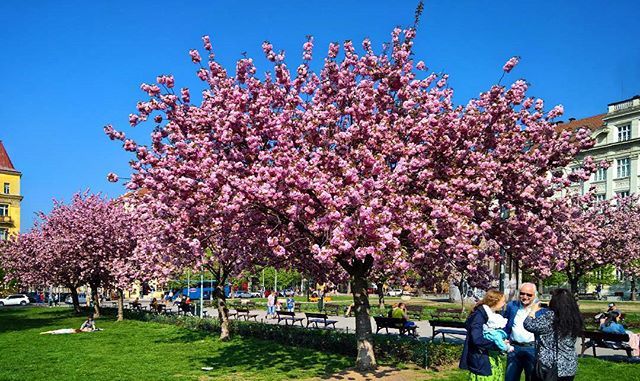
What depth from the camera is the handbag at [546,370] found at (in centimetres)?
761

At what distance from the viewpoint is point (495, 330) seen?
7.91 meters

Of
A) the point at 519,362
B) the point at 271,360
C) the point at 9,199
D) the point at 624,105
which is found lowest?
the point at 271,360

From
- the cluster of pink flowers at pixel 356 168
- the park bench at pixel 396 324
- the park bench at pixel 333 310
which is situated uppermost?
the cluster of pink flowers at pixel 356 168

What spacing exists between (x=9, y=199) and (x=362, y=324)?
87637 millimetres

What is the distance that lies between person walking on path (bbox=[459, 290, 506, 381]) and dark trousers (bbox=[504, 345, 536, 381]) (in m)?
0.89

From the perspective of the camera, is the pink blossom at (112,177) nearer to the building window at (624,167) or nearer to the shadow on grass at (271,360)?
the shadow on grass at (271,360)

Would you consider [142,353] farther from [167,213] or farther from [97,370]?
[167,213]

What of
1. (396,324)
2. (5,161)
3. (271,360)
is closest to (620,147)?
(396,324)

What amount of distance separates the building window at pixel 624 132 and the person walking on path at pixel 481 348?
2668 inches

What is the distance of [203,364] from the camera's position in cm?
1712

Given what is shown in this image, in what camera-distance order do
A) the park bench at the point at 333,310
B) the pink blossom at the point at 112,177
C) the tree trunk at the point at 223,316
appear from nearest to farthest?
the pink blossom at the point at 112,177, the tree trunk at the point at 223,316, the park bench at the point at 333,310

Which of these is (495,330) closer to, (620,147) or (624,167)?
(620,147)

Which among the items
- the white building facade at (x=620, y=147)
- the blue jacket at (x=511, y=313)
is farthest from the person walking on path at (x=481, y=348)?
the white building facade at (x=620, y=147)

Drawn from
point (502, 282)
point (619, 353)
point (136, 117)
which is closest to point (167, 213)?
point (136, 117)
